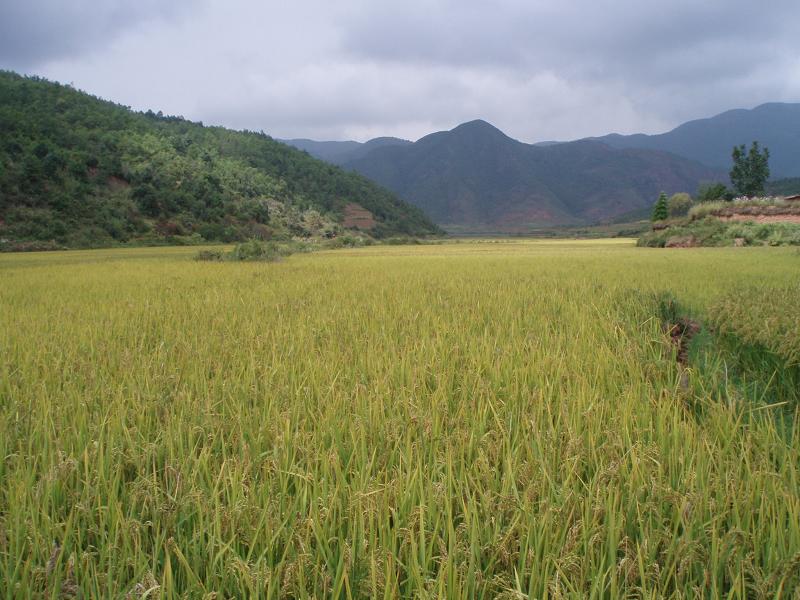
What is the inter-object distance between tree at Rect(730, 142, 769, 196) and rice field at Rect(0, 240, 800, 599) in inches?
2291

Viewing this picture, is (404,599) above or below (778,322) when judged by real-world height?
below

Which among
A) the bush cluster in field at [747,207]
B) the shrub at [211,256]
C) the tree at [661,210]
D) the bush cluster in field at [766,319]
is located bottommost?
the bush cluster in field at [766,319]

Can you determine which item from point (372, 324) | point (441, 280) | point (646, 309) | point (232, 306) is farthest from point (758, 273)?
point (232, 306)

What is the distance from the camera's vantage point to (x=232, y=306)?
16.9 feet


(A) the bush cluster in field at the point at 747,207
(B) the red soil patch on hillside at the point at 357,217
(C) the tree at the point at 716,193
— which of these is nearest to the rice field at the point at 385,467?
(A) the bush cluster in field at the point at 747,207

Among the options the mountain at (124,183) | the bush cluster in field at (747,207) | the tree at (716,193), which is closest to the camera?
the bush cluster in field at (747,207)

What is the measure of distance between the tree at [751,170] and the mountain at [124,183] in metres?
39.1

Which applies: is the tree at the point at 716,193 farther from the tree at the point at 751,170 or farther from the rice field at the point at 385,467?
the rice field at the point at 385,467

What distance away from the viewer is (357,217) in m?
64.3

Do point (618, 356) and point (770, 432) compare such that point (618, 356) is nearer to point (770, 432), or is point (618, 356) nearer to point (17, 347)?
point (770, 432)

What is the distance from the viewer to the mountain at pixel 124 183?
27391 mm

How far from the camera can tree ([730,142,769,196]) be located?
164ft

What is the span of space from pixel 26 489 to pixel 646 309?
183 inches

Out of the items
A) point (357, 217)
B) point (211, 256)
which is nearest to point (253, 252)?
point (211, 256)
